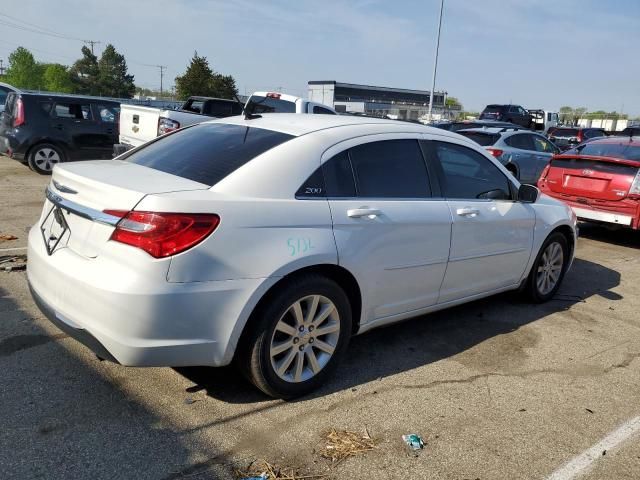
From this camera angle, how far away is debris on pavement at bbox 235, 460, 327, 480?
2.67 m

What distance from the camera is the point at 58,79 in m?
97.2

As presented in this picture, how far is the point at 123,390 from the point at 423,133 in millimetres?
2678

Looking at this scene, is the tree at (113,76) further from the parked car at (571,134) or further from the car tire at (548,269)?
the car tire at (548,269)

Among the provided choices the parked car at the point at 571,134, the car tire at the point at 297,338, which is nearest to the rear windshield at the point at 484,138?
the car tire at the point at 297,338

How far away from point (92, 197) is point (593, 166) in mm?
7523

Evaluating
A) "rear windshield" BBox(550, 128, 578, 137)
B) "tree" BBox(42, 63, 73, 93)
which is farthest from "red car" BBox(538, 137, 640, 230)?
"tree" BBox(42, 63, 73, 93)

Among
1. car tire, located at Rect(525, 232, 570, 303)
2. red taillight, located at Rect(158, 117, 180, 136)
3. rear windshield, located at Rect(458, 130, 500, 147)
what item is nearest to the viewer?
car tire, located at Rect(525, 232, 570, 303)

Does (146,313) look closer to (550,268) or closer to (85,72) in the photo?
(550,268)

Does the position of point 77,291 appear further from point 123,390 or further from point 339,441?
point 339,441

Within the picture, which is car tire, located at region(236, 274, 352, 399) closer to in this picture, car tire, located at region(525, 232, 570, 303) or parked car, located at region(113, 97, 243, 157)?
car tire, located at region(525, 232, 570, 303)

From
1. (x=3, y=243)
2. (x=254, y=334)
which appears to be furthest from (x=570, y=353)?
(x=3, y=243)

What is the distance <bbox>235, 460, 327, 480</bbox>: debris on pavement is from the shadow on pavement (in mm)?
629

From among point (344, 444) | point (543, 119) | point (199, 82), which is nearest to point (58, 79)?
point (199, 82)

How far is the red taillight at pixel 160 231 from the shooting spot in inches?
110
